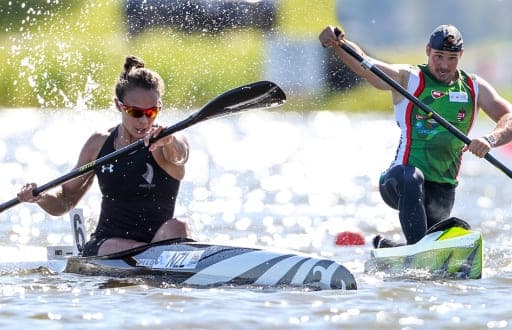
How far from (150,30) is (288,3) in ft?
26.6

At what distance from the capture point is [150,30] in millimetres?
31328

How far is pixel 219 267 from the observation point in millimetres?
7613

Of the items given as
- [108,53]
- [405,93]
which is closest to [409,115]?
[405,93]

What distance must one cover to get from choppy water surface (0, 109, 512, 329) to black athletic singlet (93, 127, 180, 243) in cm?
46

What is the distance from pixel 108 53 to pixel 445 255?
20.6 metres

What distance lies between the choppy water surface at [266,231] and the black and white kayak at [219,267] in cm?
12

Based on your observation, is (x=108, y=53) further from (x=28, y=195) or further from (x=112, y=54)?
(x=28, y=195)

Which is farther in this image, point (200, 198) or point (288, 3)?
point (288, 3)

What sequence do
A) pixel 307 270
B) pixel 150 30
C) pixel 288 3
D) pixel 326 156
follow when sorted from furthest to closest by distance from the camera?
pixel 150 30 < pixel 326 156 < pixel 288 3 < pixel 307 270

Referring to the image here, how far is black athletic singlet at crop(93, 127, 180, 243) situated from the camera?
26.3 feet

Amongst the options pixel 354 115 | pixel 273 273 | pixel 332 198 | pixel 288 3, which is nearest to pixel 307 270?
pixel 273 273

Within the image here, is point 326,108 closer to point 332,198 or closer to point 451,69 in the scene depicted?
point 332,198

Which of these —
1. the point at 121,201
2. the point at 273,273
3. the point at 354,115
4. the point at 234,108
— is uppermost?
the point at 354,115

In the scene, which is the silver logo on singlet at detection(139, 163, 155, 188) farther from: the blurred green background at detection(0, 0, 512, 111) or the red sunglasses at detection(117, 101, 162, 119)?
the blurred green background at detection(0, 0, 512, 111)
